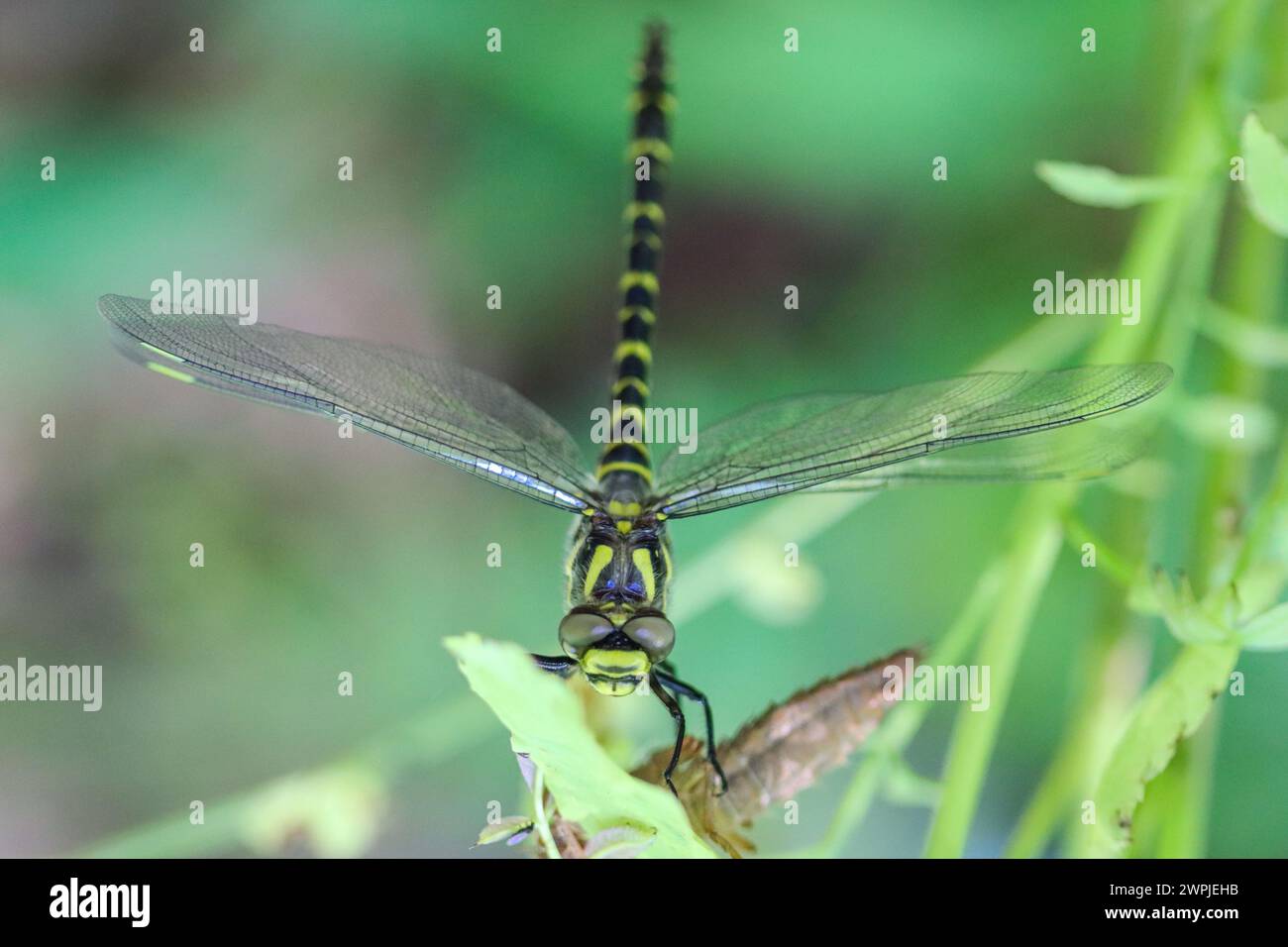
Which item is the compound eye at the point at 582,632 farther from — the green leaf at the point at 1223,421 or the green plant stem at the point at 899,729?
the green leaf at the point at 1223,421

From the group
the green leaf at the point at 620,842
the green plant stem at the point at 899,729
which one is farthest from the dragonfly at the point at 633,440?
the green leaf at the point at 620,842

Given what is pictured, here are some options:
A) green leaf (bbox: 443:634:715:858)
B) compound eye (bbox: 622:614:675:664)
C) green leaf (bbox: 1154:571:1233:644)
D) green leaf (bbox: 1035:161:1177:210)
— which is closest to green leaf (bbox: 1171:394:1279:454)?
green leaf (bbox: 1035:161:1177:210)

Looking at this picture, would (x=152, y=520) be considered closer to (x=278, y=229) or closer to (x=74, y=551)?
(x=74, y=551)

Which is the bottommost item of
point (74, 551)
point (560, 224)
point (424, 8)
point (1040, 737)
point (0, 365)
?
point (1040, 737)

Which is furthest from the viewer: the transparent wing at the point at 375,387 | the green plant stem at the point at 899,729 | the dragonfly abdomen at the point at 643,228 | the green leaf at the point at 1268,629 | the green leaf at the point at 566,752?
the dragonfly abdomen at the point at 643,228

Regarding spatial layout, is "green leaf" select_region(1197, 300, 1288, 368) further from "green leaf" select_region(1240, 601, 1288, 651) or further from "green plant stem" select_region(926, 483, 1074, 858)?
"green leaf" select_region(1240, 601, 1288, 651)

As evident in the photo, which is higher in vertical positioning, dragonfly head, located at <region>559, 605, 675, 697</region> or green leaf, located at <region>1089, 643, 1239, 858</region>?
dragonfly head, located at <region>559, 605, 675, 697</region>
